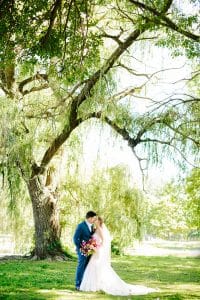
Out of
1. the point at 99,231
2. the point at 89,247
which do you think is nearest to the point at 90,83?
the point at 99,231

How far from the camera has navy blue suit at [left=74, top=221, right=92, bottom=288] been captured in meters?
8.93

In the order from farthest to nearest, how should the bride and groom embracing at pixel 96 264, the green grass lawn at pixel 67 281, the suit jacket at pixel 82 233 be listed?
1. the suit jacket at pixel 82 233
2. the bride and groom embracing at pixel 96 264
3. the green grass lawn at pixel 67 281

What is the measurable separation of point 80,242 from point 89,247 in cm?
25

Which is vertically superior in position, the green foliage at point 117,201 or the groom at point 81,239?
the green foliage at point 117,201

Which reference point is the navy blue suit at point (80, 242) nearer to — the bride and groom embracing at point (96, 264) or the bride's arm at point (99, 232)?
the bride and groom embracing at point (96, 264)

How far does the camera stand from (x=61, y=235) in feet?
54.9

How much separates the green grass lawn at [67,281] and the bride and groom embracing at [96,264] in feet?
0.89

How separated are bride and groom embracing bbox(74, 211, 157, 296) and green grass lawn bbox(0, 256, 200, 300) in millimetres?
270

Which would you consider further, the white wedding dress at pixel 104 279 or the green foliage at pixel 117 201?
the green foliage at pixel 117 201

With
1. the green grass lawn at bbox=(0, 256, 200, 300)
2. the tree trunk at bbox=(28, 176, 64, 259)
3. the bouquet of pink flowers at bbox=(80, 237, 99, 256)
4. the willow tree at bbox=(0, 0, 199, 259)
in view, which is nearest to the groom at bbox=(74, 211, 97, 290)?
the bouquet of pink flowers at bbox=(80, 237, 99, 256)

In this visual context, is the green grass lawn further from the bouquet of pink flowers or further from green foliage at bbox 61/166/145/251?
green foliage at bbox 61/166/145/251

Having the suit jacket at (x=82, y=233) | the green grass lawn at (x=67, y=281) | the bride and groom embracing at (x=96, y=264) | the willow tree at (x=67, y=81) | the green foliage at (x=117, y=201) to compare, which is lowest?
the green grass lawn at (x=67, y=281)

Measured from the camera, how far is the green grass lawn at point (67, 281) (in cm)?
793

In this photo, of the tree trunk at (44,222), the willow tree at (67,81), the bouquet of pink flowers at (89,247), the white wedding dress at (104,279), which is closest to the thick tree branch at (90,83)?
the willow tree at (67,81)
